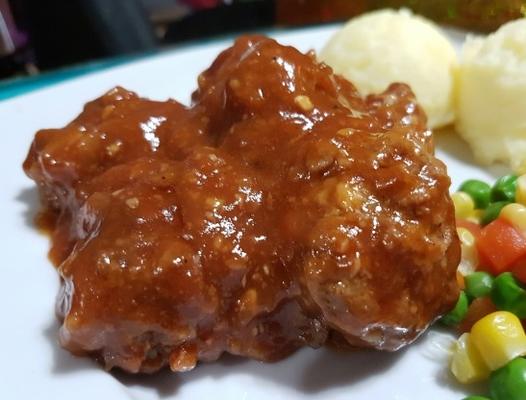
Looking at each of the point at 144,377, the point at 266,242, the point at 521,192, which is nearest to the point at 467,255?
the point at 521,192

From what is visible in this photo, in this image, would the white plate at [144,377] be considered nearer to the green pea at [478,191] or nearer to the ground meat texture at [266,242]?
the ground meat texture at [266,242]

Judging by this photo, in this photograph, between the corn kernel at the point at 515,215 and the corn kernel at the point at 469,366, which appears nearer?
the corn kernel at the point at 469,366

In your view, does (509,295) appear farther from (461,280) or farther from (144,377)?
(144,377)

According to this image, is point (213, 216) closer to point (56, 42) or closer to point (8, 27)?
point (56, 42)

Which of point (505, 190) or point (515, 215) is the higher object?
point (515, 215)

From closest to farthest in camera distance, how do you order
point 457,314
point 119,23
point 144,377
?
point 144,377, point 457,314, point 119,23

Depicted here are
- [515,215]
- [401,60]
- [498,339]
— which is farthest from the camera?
[401,60]

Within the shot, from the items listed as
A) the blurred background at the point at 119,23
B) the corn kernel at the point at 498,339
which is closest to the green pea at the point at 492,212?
the corn kernel at the point at 498,339
